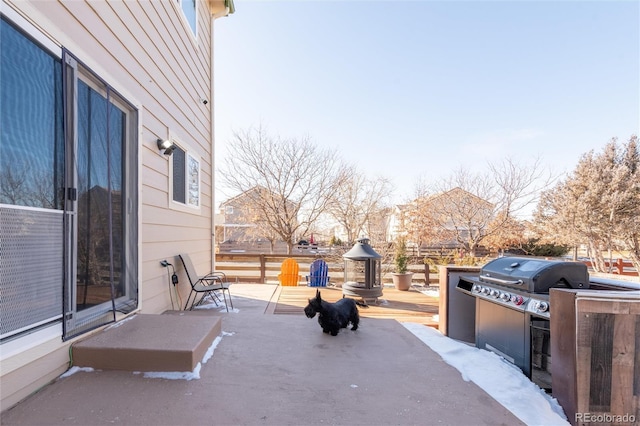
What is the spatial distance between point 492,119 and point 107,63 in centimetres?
1057

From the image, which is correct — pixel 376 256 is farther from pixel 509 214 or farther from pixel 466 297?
pixel 509 214

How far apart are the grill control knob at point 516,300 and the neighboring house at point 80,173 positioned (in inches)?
131

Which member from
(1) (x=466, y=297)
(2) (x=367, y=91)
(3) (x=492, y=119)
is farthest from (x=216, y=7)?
(3) (x=492, y=119)

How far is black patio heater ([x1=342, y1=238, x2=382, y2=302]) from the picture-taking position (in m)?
4.96

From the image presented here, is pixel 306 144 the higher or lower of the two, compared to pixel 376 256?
higher

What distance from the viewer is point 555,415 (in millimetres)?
1676

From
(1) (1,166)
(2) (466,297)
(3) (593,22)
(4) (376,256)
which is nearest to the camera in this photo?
(1) (1,166)

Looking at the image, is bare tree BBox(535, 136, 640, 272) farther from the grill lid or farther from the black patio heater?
the grill lid

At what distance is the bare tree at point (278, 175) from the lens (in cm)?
1041

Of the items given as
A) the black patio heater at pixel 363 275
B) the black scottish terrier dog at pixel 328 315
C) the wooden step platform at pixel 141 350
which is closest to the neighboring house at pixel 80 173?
the wooden step platform at pixel 141 350

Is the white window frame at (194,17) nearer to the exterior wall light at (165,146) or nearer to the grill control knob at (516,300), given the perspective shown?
the exterior wall light at (165,146)

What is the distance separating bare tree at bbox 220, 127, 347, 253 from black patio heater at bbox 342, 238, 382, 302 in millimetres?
5471

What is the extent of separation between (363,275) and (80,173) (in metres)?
4.25

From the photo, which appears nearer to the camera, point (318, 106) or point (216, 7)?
point (216, 7)
